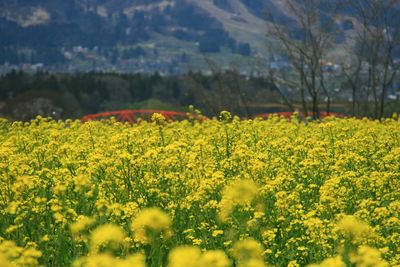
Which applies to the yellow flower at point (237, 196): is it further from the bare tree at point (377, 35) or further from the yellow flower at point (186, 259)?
the bare tree at point (377, 35)

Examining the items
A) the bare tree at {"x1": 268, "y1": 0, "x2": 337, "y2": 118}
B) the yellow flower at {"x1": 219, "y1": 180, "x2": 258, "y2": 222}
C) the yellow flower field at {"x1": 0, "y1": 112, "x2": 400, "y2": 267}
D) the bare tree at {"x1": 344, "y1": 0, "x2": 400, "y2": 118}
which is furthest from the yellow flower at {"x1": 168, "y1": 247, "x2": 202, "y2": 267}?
the bare tree at {"x1": 344, "y1": 0, "x2": 400, "y2": 118}

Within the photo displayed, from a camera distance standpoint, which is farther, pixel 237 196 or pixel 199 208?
pixel 199 208

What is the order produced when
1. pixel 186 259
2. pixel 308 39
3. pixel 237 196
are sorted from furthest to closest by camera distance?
1. pixel 308 39
2. pixel 237 196
3. pixel 186 259

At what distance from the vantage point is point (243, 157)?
8.84m

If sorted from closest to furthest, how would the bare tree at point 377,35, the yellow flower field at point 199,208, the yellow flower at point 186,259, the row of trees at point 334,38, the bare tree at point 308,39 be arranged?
the yellow flower at point 186,259 < the yellow flower field at point 199,208 < the bare tree at point 377,35 < the row of trees at point 334,38 < the bare tree at point 308,39

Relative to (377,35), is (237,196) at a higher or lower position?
lower

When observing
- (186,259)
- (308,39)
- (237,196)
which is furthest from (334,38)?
(186,259)

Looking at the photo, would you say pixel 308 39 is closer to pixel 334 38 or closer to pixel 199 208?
pixel 334 38

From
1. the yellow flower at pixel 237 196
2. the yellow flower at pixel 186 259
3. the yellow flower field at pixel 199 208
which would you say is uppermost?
the yellow flower at pixel 186 259

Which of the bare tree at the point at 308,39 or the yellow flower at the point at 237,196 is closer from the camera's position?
the yellow flower at the point at 237,196

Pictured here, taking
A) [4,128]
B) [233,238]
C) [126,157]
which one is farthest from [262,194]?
[4,128]

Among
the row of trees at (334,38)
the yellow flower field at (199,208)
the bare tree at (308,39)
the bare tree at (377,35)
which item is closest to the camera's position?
the yellow flower field at (199,208)

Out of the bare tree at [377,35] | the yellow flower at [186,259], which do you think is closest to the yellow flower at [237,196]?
the yellow flower at [186,259]

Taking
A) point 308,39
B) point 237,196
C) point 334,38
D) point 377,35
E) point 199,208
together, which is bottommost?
point 199,208
